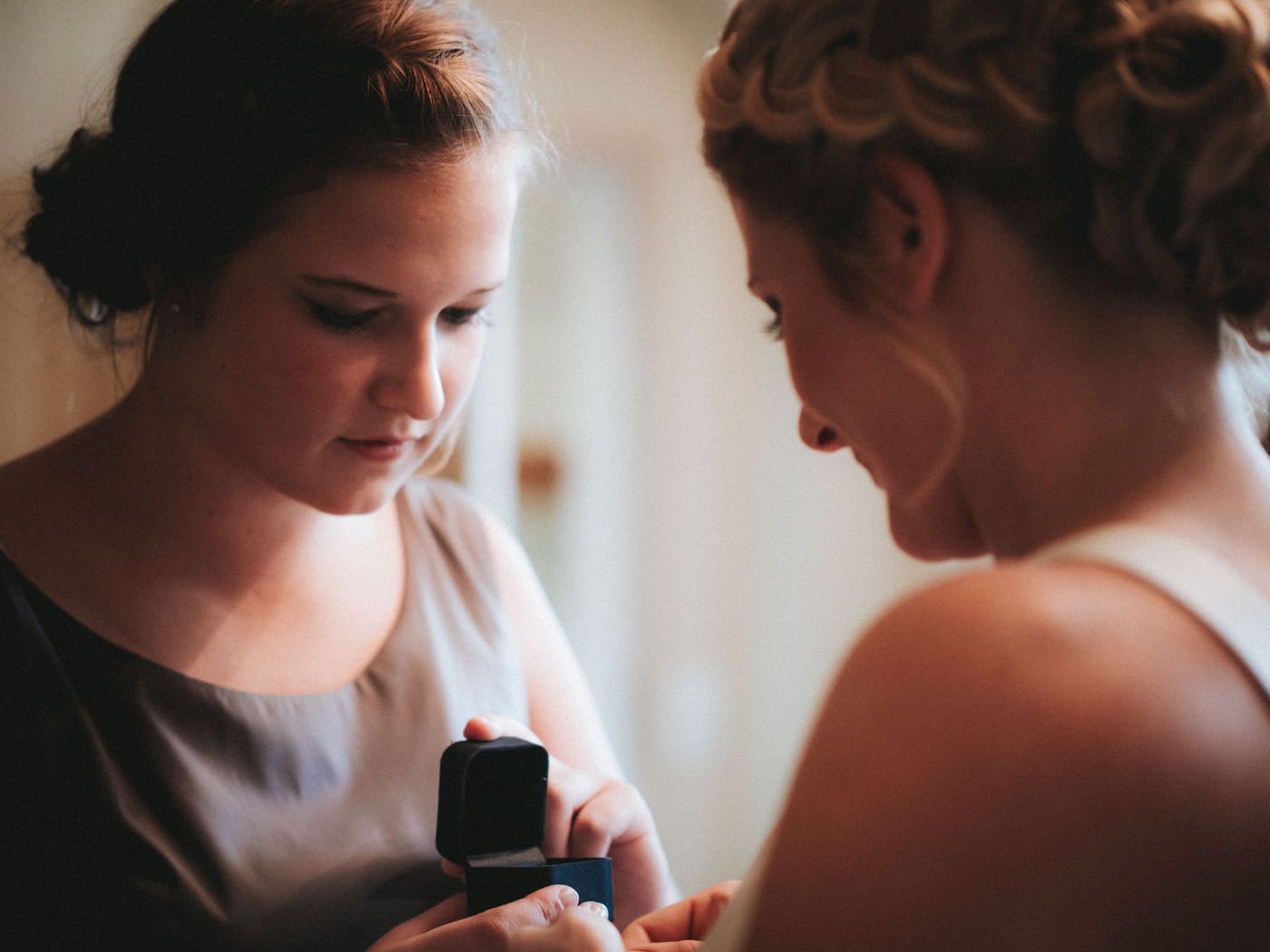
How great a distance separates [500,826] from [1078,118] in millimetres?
745

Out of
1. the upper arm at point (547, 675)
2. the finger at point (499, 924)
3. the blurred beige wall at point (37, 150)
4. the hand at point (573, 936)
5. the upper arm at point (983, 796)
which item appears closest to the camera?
the upper arm at point (983, 796)

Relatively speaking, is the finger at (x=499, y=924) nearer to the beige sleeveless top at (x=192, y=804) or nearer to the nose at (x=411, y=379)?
the beige sleeveless top at (x=192, y=804)

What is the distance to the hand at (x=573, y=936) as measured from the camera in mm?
794

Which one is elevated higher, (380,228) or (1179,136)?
(380,228)

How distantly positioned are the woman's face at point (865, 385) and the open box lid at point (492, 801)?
0.42m

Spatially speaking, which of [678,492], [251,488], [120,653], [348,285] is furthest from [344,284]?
[678,492]

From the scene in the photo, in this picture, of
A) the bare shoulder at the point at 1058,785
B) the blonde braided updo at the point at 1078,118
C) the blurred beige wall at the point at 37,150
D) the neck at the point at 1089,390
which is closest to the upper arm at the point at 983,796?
the bare shoulder at the point at 1058,785

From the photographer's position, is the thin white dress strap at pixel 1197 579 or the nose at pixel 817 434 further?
the nose at pixel 817 434

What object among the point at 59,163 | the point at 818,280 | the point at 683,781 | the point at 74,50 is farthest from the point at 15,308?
the point at 683,781

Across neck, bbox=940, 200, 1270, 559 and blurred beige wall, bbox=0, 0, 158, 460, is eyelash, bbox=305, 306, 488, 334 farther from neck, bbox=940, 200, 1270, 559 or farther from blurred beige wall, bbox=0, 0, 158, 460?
blurred beige wall, bbox=0, 0, 158, 460

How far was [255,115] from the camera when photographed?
1036mm

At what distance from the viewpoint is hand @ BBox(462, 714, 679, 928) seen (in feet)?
3.54

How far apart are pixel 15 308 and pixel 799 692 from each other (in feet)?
7.54

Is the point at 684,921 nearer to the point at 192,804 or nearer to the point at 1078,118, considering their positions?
the point at 192,804
